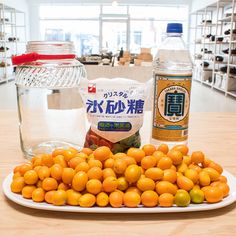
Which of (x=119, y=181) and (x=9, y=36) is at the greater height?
(x=9, y=36)

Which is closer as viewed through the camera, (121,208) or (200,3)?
(121,208)

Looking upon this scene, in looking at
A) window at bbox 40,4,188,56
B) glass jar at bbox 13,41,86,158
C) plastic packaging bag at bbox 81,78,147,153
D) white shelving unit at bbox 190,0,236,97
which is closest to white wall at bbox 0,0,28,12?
window at bbox 40,4,188,56

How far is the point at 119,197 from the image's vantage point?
A: 555 millimetres

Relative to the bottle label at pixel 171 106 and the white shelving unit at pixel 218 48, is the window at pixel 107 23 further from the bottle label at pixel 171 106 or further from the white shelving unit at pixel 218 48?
the bottle label at pixel 171 106

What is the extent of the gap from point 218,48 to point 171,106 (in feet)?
29.7

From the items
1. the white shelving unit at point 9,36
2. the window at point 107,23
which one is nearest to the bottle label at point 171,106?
the white shelving unit at point 9,36

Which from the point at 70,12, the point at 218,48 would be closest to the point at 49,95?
the point at 218,48

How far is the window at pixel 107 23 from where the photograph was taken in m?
11.9

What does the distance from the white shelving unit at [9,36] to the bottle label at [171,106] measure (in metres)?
7.67

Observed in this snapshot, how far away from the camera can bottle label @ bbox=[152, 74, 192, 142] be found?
75 centimetres

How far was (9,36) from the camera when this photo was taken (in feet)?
33.4

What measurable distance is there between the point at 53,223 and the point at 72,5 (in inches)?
478

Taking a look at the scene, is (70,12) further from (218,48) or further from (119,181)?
(119,181)

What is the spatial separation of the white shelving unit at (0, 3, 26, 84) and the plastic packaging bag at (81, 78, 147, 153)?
764cm
